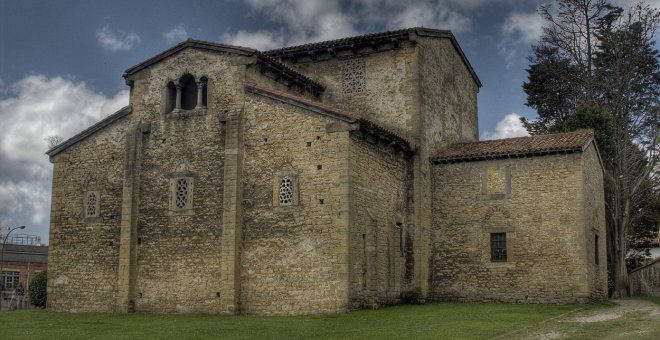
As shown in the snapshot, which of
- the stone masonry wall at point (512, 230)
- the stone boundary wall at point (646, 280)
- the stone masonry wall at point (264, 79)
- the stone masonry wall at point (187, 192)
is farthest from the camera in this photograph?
the stone boundary wall at point (646, 280)

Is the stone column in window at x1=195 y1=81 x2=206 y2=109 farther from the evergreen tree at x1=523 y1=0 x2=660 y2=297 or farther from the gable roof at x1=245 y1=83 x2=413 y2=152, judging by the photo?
the evergreen tree at x1=523 y1=0 x2=660 y2=297

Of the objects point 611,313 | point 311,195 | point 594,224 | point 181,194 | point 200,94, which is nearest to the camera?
point 611,313

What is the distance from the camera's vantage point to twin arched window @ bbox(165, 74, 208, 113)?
83.5 feet

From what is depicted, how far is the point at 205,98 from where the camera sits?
25.4 meters

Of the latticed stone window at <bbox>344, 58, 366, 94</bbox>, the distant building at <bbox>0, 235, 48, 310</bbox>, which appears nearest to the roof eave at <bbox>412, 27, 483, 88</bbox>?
the latticed stone window at <bbox>344, 58, 366, 94</bbox>

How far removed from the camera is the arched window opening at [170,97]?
26.0 m

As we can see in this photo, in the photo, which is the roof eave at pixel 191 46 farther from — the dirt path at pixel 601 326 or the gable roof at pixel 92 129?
the dirt path at pixel 601 326

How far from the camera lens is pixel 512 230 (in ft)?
89.4

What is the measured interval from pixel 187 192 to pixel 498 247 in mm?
11793

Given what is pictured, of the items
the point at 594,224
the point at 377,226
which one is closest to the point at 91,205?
the point at 377,226

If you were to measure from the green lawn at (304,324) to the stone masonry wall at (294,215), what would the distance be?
45.1 inches

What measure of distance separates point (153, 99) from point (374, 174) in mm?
8453

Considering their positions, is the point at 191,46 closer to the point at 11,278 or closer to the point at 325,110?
the point at 325,110

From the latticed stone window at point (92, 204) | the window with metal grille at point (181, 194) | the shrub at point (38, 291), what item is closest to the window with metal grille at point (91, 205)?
the latticed stone window at point (92, 204)
